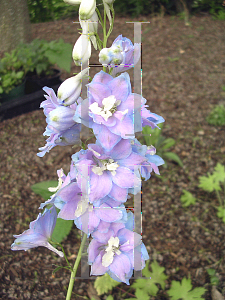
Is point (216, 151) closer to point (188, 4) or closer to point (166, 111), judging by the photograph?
point (166, 111)

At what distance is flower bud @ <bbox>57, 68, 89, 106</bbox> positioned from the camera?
56 centimetres

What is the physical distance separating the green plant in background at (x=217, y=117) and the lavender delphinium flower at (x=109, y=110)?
189cm

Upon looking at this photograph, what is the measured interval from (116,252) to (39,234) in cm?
21

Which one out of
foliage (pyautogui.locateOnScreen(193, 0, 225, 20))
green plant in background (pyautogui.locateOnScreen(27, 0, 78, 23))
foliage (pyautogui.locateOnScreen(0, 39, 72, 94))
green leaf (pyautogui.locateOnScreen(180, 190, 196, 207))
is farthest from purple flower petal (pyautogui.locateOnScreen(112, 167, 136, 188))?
foliage (pyautogui.locateOnScreen(0, 39, 72, 94))

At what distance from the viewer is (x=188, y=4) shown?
3.24 meters

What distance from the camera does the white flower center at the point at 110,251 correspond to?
668 mm

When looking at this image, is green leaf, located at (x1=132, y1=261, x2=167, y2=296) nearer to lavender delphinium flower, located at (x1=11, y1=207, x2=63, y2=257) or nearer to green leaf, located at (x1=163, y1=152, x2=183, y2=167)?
lavender delphinium flower, located at (x1=11, y1=207, x2=63, y2=257)

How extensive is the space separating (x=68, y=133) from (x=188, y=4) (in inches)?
127

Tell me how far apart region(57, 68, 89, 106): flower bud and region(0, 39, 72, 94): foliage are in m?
1.60

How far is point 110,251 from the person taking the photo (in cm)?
68

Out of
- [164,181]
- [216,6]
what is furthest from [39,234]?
[216,6]

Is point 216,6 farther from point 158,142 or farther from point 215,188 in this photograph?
point 215,188

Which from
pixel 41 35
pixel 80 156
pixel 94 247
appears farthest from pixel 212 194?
pixel 41 35

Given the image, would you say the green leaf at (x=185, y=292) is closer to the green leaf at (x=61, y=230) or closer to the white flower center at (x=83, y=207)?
the green leaf at (x=61, y=230)
